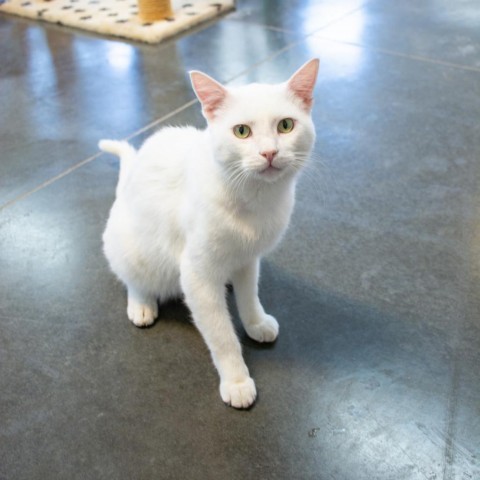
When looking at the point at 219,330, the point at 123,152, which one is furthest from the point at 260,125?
the point at 123,152

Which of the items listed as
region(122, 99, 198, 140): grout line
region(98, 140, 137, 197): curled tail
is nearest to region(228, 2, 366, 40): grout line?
region(122, 99, 198, 140): grout line

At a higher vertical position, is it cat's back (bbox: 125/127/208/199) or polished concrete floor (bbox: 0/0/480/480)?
cat's back (bbox: 125/127/208/199)

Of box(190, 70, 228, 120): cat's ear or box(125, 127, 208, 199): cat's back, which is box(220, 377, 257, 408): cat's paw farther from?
box(190, 70, 228, 120): cat's ear

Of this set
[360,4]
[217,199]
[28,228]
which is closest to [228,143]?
[217,199]

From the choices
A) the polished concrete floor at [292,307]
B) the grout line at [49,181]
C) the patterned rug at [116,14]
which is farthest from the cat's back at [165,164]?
the patterned rug at [116,14]

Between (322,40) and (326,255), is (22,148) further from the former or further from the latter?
(322,40)

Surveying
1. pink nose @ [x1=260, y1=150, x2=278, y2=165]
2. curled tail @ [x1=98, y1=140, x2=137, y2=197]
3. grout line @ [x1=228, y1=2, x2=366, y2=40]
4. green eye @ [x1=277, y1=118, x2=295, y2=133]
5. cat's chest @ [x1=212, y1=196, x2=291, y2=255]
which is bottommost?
grout line @ [x1=228, y1=2, x2=366, y2=40]

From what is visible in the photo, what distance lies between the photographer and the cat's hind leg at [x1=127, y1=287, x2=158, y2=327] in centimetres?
149

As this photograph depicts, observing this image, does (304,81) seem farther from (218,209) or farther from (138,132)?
(138,132)

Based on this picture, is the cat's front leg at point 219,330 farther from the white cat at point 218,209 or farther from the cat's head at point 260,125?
the cat's head at point 260,125

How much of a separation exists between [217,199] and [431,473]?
2.38 feet

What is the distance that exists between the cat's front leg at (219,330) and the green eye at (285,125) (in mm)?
363

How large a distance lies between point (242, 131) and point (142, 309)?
2.15ft

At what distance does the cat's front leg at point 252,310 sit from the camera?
137cm
